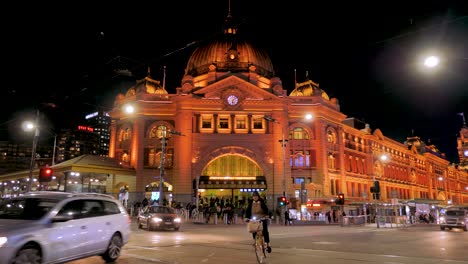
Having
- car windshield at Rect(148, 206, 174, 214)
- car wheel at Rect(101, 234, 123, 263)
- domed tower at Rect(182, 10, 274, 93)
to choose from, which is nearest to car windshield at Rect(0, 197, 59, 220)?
car wheel at Rect(101, 234, 123, 263)

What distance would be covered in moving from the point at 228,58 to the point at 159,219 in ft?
143

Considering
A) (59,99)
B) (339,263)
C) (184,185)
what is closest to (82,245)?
(339,263)

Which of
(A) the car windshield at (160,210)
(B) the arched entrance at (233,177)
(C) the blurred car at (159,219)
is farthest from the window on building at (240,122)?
(C) the blurred car at (159,219)

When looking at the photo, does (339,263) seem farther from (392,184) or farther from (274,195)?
(392,184)

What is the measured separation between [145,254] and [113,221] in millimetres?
1847

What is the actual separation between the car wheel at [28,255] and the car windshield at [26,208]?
34.0 inches

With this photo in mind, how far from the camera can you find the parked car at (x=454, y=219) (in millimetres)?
31531

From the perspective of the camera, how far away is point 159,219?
2423 cm

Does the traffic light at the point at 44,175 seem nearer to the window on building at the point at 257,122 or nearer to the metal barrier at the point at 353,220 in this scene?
the metal barrier at the point at 353,220

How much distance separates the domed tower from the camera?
205 feet

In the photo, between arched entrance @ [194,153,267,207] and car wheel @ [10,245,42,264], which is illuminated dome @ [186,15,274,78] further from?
car wheel @ [10,245,42,264]

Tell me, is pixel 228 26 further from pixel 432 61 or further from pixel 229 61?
pixel 432 61

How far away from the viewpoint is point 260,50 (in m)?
69.8

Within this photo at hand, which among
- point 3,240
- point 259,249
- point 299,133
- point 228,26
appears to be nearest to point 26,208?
point 3,240
